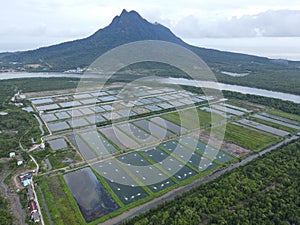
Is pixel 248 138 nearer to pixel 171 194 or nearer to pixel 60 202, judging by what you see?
pixel 171 194

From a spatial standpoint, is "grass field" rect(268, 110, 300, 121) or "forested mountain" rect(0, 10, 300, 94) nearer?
"grass field" rect(268, 110, 300, 121)

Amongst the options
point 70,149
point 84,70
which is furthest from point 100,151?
point 84,70

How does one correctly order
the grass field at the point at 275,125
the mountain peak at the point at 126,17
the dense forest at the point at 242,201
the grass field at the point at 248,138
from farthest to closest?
the mountain peak at the point at 126,17, the grass field at the point at 275,125, the grass field at the point at 248,138, the dense forest at the point at 242,201

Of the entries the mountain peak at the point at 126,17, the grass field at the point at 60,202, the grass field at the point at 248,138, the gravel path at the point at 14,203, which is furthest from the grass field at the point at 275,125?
the mountain peak at the point at 126,17

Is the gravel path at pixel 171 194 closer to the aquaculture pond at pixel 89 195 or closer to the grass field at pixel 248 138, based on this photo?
the aquaculture pond at pixel 89 195

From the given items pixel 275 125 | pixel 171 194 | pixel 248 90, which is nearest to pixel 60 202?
pixel 171 194

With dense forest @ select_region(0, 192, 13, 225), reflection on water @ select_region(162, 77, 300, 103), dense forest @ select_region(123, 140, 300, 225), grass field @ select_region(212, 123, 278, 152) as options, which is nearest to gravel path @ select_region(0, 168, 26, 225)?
dense forest @ select_region(0, 192, 13, 225)

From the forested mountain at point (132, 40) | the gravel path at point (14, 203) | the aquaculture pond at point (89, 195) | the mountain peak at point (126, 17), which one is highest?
the mountain peak at point (126, 17)

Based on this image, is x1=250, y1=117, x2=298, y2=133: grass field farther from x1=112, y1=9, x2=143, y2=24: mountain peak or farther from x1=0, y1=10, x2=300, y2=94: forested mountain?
x1=112, y1=9, x2=143, y2=24: mountain peak
